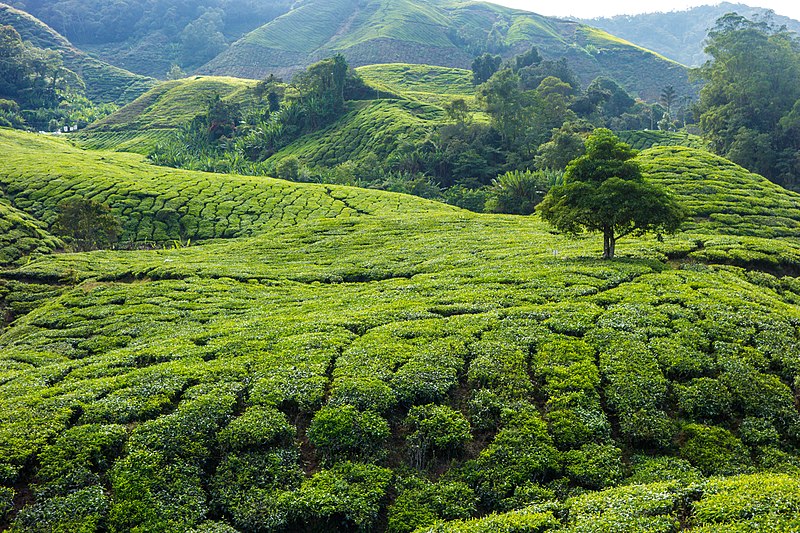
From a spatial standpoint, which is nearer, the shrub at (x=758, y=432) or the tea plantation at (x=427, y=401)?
the tea plantation at (x=427, y=401)

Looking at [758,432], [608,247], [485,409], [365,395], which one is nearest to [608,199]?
[608,247]

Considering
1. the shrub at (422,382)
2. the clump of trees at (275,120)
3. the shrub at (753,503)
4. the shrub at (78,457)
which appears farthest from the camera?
the clump of trees at (275,120)

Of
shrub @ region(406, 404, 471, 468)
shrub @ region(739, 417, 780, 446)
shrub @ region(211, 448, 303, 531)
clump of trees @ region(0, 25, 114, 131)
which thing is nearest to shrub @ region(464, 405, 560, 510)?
shrub @ region(406, 404, 471, 468)

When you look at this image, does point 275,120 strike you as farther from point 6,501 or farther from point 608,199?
point 6,501

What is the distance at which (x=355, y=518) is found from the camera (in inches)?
496

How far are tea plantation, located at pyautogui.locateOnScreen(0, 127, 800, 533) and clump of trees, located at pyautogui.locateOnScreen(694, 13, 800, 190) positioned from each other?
166 feet

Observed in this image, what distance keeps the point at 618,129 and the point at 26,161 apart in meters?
115

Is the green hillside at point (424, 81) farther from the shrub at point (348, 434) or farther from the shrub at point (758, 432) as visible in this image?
the shrub at point (758, 432)

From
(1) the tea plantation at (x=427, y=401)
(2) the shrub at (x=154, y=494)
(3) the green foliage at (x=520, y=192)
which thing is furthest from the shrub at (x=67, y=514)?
(3) the green foliage at (x=520, y=192)

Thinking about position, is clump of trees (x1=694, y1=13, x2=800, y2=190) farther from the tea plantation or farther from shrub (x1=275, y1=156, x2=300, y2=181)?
shrub (x1=275, y1=156, x2=300, y2=181)

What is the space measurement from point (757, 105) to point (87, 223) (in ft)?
296

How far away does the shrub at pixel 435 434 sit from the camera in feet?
47.9

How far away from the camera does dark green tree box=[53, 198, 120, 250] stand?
48750mm

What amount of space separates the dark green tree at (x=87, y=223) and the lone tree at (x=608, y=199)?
41.9 metres
